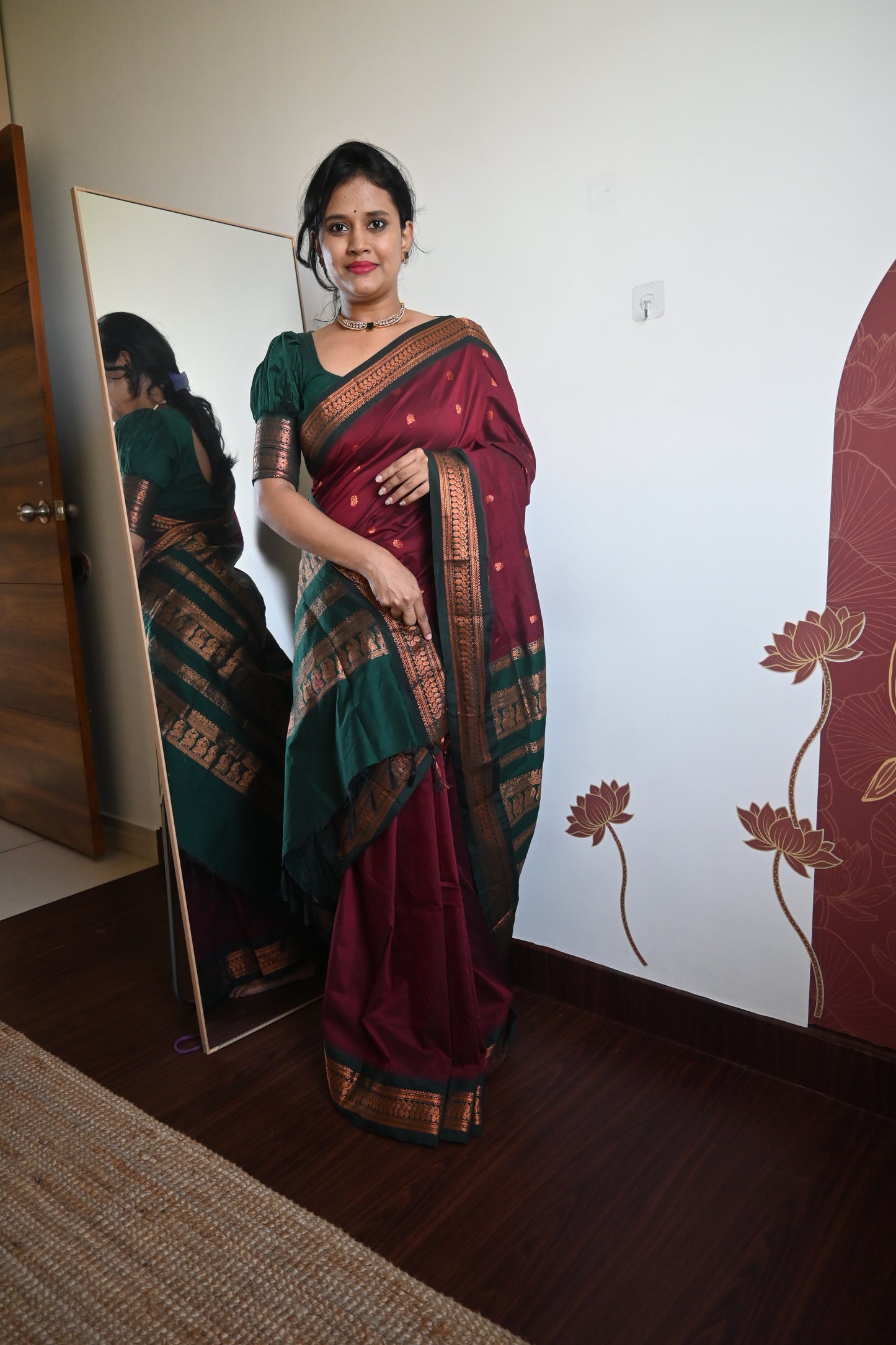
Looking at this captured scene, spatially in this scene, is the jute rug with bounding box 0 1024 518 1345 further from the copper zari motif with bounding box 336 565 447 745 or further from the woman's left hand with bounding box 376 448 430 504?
the woman's left hand with bounding box 376 448 430 504

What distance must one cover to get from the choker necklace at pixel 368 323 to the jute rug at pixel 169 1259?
4.68 feet

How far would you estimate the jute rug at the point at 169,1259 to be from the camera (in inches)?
44.6

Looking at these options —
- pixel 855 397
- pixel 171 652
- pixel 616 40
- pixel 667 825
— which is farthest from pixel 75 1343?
pixel 616 40

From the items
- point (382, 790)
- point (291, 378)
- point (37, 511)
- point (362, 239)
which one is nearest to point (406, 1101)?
point (382, 790)

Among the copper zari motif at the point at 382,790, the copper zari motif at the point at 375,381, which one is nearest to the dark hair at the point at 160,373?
the copper zari motif at the point at 375,381

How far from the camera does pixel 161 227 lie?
1729mm

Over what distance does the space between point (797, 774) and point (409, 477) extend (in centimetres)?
83

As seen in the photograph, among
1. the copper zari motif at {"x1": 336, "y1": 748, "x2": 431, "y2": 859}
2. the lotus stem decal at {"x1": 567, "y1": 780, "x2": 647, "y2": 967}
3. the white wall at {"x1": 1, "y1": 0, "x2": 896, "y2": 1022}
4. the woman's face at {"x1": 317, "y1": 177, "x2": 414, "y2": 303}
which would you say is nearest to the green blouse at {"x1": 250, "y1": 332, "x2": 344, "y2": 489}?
the woman's face at {"x1": 317, "y1": 177, "x2": 414, "y2": 303}

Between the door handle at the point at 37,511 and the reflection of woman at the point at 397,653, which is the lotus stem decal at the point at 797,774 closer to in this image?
the reflection of woman at the point at 397,653

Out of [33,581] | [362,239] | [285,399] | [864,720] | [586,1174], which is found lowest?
[586,1174]

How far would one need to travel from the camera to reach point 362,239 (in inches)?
61.2

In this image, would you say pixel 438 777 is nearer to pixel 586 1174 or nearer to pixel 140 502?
pixel 586 1174

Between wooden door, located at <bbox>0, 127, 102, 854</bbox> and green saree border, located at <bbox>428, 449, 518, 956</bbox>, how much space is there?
1660 millimetres

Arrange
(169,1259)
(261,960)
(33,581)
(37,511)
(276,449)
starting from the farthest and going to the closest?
(33,581) → (37,511) → (261,960) → (276,449) → (169,1259)
